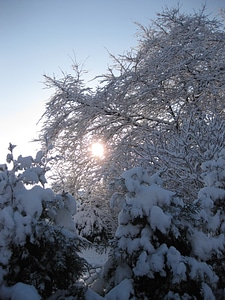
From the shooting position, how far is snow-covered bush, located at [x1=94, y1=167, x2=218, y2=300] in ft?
8.93

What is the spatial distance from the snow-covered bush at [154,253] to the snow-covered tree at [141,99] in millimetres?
3546

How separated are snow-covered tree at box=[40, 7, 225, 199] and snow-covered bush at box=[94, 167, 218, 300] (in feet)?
11.6

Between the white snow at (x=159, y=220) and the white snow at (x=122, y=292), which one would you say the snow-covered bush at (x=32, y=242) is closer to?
the white snow at (x=122, y=292)

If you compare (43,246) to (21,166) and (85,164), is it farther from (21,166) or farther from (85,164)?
(85,164)

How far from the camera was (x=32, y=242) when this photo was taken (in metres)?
2.57

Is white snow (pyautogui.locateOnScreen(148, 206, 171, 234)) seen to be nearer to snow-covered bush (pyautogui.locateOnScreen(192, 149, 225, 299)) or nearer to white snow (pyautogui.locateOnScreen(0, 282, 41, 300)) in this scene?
snow-covered bush (pyautogui.locateOnScreen(192, 149, 225, 299))

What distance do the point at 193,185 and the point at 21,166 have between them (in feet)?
10.6

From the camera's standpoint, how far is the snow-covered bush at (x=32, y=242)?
2.57 meters

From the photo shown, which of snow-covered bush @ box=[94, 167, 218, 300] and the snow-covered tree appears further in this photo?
the snow-covered tree

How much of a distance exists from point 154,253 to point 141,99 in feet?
17.9

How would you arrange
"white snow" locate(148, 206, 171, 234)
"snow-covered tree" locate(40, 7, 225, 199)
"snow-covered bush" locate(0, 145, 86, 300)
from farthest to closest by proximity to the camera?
"snow-covered tree" locate(40, 7, 225, 199) → "white snow" locate(148, 206, 171, 234) → "snow-covered bush" locate(0, 145, 86, 300)

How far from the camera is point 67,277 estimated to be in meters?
2.73

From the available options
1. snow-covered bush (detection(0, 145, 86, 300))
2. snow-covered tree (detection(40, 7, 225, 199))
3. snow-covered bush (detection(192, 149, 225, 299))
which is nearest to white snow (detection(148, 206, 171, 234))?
snow-covered bush (detection(192, 149, 225, 299))

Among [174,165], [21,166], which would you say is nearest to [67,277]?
[21,166]
